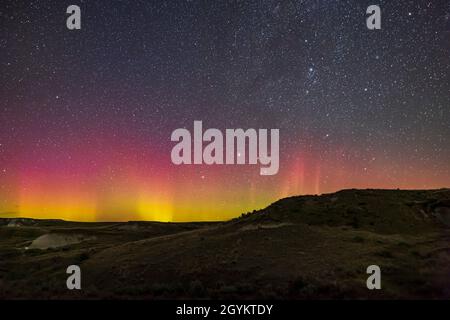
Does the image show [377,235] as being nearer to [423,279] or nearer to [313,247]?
[313,247]

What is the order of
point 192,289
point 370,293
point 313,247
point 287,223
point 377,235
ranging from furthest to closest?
point 287,223 → point 377,235 → point 313,247 → point 192,289 → point 370,293

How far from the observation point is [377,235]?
110ft

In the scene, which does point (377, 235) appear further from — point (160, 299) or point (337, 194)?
point (160, 299)

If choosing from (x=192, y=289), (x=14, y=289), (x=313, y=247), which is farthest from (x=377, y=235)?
(x=14, y=289)

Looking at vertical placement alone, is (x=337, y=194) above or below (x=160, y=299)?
above

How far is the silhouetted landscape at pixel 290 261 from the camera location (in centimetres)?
2012

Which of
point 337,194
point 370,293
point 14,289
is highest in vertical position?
point 337,194

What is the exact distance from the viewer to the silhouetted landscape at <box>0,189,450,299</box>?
66.0ft

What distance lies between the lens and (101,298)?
2058cm

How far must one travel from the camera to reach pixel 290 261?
83.0 ft

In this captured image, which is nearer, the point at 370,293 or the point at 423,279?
the point at 370,293

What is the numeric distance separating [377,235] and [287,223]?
882 cm
